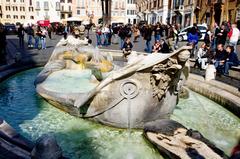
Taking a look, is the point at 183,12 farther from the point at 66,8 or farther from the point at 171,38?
the point at 66,8

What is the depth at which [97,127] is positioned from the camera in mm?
6105

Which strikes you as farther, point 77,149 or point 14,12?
point 14,12

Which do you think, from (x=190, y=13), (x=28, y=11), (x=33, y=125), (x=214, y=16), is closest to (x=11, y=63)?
(x=33, y=125)

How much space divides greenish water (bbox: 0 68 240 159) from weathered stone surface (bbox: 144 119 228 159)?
0.22 m

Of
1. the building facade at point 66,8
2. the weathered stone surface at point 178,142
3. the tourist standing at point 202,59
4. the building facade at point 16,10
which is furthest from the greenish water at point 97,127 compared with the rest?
the building facade at point 16,10

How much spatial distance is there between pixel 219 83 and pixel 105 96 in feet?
13.7

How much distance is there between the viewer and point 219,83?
8656mm

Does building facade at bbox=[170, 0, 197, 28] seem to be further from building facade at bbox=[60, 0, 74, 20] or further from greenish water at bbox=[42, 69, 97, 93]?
greenish water at bbox=[42, 69, 97, 93]

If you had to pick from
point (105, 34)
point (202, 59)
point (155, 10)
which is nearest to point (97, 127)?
point (202, 59)

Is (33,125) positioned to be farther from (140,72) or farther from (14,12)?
(14,12)

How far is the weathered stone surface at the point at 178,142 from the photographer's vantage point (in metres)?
4.64

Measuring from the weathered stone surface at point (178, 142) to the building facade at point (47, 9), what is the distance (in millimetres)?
71988

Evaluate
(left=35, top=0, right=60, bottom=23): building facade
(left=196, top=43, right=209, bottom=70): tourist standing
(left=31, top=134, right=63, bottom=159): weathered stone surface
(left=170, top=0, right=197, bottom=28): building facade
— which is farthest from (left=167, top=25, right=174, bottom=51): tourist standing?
(left=35, top=0, right=60, bottom=23): building facade

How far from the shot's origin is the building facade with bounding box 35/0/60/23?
241 ft
